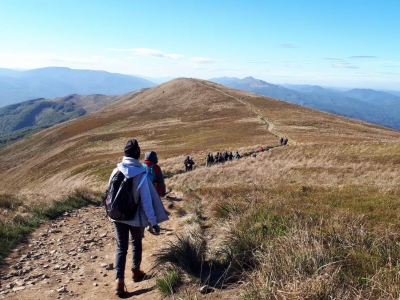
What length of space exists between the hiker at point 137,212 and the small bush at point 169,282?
0.78m

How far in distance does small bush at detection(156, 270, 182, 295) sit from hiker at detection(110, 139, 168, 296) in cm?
78

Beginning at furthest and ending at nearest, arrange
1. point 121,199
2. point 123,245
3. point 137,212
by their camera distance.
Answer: point 123,245, point 137,212, point 121,199

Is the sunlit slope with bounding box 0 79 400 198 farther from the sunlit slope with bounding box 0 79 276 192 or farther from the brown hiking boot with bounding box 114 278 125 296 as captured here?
the brown hiking boot with bounding box 114 278 125 296

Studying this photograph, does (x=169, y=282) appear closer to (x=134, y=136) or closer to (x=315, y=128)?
(x=315, y=128)

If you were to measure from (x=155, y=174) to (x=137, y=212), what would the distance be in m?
3.04

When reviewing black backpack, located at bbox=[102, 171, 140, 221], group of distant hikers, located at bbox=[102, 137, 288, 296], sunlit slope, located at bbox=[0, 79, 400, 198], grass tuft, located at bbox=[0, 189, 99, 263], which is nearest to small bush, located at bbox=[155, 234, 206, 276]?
group of distant hikers, located at bbox=[102, 137, 288, 296]

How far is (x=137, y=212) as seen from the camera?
5.80m

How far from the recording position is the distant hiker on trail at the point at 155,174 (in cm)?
869

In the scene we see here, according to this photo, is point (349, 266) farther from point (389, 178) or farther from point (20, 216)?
point (389, 178)

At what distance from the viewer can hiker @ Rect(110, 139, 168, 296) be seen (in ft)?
18.6

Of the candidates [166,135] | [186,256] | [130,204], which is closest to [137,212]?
[130,204]

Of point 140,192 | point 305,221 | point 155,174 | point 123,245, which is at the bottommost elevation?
point 123,245

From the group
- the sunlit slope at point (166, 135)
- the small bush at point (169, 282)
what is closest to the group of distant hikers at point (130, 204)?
the small bush at point (169, 282)

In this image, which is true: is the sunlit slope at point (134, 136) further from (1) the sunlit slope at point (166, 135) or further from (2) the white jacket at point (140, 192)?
(2) the white jacket at point (140, 192)
